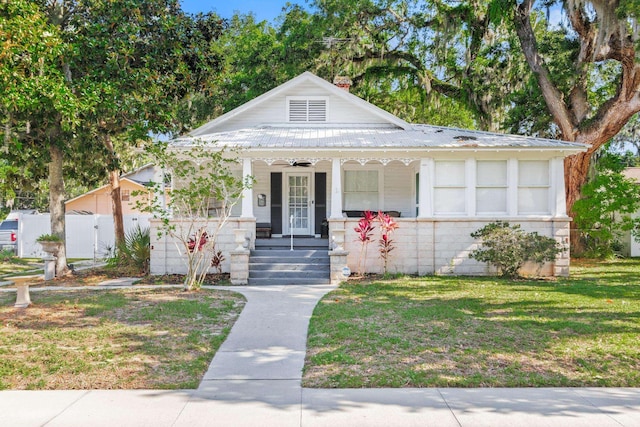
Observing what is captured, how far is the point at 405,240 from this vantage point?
1299 cm

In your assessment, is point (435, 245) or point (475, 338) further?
point (435, 245)

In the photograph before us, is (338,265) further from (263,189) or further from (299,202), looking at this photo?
(263,189)

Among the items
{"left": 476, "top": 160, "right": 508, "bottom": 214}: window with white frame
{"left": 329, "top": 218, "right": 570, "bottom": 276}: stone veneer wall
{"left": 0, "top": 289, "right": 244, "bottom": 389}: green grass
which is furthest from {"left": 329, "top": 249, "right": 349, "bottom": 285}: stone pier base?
{"left": 476, "top": 160, "right": 508, "bottom": 214}: window with white frame

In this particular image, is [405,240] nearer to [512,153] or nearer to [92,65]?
[512,153]

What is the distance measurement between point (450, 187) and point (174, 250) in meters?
7.95

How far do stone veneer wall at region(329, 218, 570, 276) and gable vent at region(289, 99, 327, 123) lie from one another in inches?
183

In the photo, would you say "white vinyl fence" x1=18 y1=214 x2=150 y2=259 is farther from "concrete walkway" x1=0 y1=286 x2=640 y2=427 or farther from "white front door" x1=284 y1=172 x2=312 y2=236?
"concrete walkway" x1=0 y1=286 x2=640 y2=427

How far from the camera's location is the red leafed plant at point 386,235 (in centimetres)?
1252

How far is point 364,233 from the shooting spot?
1245 cm

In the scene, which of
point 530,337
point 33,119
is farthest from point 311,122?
point 530,337

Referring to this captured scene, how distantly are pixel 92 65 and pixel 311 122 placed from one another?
6.79 m

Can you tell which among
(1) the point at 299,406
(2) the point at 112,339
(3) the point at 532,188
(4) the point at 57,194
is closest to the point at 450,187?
(3) the point at 532,188

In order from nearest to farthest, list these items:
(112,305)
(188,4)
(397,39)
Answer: (112,305) → (188,4) → (397,39)

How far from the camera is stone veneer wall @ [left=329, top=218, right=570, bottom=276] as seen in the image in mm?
12906
